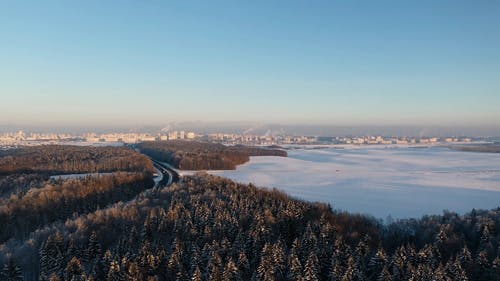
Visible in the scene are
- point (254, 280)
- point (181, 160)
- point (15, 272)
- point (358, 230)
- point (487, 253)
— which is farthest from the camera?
point (181, 160)

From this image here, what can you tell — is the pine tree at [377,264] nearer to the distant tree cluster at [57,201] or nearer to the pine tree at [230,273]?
the pine tree at [230,273]

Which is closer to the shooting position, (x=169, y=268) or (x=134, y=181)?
(x=169, y=268)

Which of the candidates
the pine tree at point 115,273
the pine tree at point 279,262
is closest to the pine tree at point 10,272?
the pine tree at point 115,273

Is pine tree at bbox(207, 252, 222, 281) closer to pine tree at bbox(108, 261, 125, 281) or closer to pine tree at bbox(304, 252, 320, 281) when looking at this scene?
pine tree at bbox(304, 252, 320, 281)

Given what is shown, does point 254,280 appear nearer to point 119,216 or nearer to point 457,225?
point 119,216

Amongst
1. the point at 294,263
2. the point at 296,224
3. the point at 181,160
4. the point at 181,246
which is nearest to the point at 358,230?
the point at 296,224

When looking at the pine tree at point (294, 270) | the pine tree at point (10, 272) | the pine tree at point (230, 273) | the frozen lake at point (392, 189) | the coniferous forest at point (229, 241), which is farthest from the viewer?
the frozen lake at point (392, 189)
